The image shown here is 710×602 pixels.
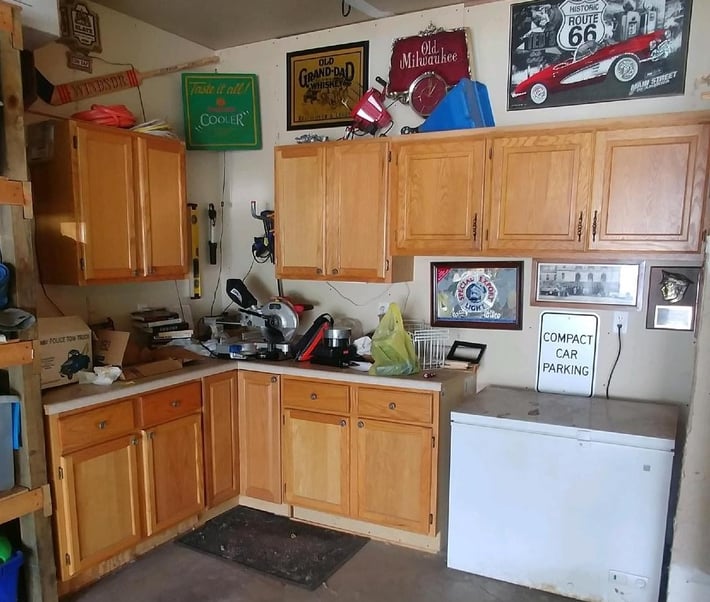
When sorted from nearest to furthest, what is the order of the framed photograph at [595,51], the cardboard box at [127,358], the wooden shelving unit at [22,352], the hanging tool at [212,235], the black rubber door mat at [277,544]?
the wooden shelving unit at [22,352]
the framed photograph at [595,51]
the black rubber door mat at [277,544]
the cardboard box at [127,358]
the hanging tool at [212,235]

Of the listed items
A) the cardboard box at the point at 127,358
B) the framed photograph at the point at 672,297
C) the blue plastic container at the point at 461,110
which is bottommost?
the cardboard box at the point at 127,358

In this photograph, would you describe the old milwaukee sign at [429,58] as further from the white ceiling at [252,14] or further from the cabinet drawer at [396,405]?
the cabinet drawer at [396,405]

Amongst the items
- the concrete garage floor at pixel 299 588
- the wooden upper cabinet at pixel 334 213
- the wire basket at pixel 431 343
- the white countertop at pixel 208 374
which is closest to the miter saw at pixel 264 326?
the white countertop at pixel 208 374

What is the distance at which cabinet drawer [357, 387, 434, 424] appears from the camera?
108 inches

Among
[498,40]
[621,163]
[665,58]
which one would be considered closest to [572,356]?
[621,163]

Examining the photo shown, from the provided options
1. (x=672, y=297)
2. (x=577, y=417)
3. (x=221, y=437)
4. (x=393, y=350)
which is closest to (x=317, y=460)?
(x=221, y=437)

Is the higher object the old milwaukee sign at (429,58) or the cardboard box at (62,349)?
the old milwaukee sign at (429,58)

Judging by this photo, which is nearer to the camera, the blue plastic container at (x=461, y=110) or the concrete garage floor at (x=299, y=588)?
the concrete garage floor at (x=299, y=588)

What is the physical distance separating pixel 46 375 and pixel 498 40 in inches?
110

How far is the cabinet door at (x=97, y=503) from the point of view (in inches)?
94.7

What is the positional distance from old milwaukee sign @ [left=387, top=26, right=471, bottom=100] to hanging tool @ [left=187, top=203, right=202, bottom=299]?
148cm

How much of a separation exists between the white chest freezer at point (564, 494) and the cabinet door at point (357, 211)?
95 cm

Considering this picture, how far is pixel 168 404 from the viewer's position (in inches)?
112

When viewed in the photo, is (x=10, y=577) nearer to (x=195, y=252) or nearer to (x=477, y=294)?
(x=195, y=252)
